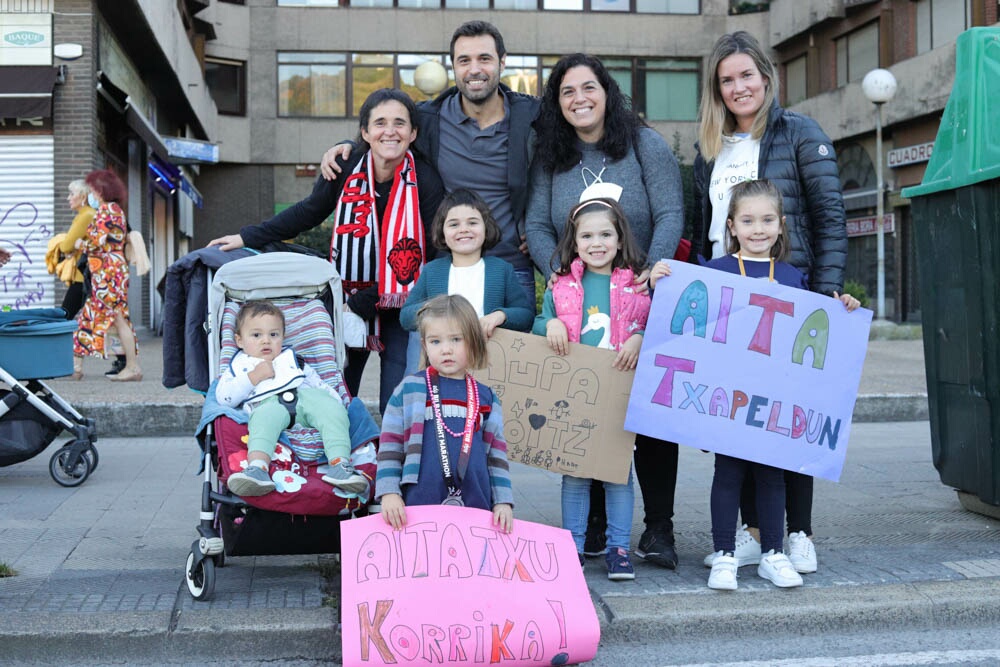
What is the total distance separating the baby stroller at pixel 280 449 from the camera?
400 cm

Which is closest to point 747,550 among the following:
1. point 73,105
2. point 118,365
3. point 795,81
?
point 118,365

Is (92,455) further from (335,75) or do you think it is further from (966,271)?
(335,75)

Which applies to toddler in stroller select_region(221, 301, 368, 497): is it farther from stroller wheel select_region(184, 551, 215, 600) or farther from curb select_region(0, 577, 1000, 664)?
curb select_region(0, 577, 1000, 664)

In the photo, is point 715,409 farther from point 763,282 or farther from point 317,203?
point 317,203

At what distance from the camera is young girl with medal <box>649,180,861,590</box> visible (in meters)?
4.32

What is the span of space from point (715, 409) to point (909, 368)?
9567mm

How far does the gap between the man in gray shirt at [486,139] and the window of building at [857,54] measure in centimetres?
2775

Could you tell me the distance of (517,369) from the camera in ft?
14.7

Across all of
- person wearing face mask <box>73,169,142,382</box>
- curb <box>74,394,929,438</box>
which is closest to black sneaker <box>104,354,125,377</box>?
person wearing face mask <box>73,169,142,382</box>

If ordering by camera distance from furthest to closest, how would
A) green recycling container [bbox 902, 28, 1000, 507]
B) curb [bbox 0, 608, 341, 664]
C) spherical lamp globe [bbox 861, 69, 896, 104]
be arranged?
spherical lamp globe [bbox 861, 69, 896, 104] → green recycling container [bbox 902, 28, 1000, 507] → curb [bbox 0, 608, 341, 664]

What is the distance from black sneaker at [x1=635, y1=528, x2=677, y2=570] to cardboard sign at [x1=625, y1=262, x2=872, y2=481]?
553 millimetres

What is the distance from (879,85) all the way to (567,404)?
64.8 feet

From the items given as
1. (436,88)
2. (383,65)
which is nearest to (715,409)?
(436,88)

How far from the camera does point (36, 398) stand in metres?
6.57
